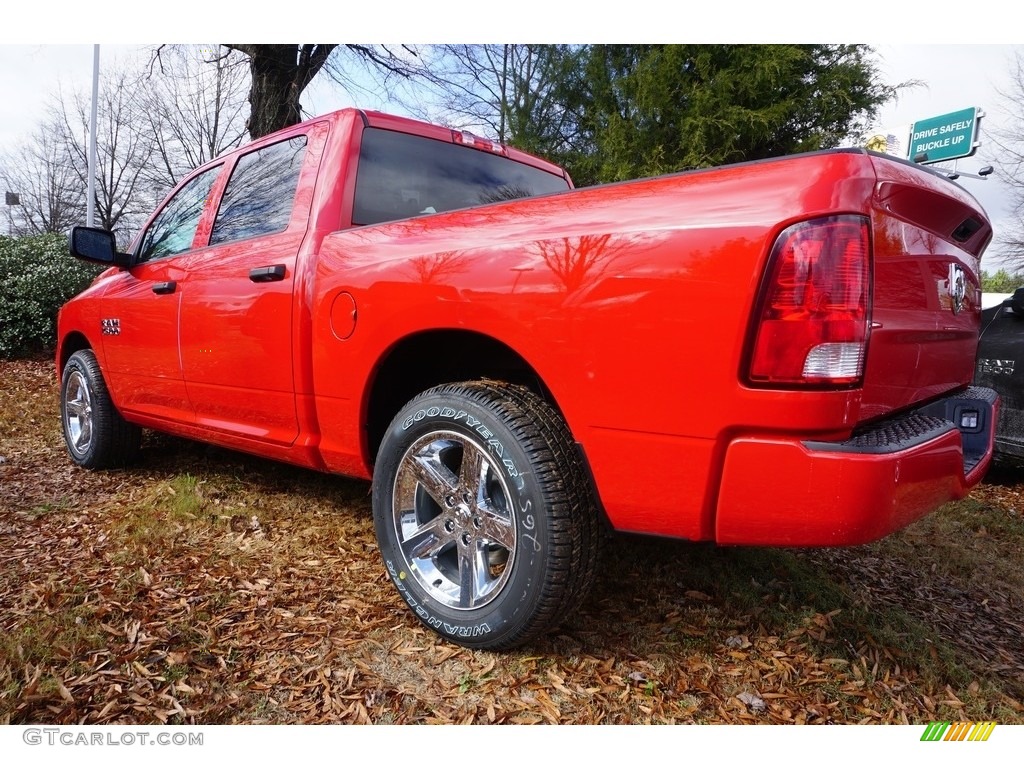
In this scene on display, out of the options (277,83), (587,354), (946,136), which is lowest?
(587,354)

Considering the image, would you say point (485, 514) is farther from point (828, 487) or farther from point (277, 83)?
point (277, 83)

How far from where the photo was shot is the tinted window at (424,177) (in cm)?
278

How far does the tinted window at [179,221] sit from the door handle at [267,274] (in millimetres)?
962

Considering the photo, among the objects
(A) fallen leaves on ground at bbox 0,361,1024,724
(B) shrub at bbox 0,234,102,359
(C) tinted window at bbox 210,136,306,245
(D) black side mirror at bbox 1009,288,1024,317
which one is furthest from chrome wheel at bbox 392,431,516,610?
(B) shrub at bbox 0,234,102,359

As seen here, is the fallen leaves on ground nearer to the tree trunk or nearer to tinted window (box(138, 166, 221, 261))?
tinted window (box(138, 166, 221, 261))

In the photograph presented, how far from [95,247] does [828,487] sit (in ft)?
13.0

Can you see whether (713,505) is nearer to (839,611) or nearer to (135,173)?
(839,611)

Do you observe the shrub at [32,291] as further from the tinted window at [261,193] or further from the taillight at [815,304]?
the taillight at [815,304]

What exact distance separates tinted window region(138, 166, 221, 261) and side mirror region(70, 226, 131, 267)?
12 cm

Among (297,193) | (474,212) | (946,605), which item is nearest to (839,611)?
(946,605)

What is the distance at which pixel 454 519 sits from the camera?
7.00ft

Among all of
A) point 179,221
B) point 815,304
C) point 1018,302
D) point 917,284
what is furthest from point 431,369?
point 1018,302

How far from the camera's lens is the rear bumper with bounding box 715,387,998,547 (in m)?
1.47

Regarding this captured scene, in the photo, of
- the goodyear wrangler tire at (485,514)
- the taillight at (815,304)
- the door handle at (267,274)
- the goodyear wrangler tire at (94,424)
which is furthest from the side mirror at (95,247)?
the taillight at (815,304)
